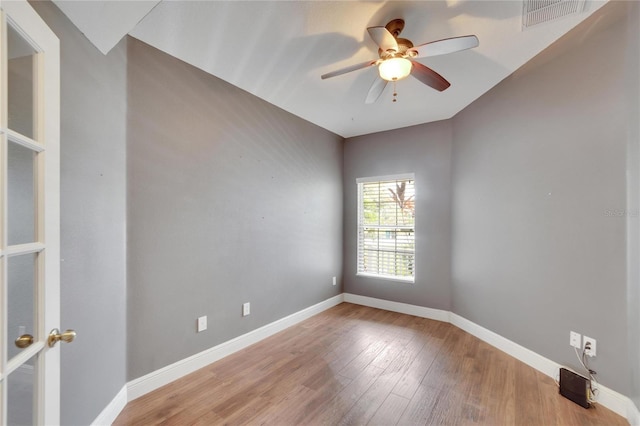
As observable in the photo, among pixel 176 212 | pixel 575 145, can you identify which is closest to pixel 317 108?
pixel 176 212

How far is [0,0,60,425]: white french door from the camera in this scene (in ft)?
2.74

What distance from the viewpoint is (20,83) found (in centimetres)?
94

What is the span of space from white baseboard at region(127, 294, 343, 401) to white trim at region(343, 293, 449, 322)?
91 centimetres

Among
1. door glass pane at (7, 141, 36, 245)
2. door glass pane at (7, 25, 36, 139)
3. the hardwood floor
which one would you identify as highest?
door glass pane at (7, 25, 36, 139)

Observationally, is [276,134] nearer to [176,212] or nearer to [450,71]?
[176,212]

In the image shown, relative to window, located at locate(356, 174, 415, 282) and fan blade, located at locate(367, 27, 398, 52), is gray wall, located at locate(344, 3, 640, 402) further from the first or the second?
fan blade, located at locate(367, 27, 398, 52)

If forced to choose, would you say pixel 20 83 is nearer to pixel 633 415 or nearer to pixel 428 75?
pixel 428 75

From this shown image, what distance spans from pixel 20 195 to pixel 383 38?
73.1 inches

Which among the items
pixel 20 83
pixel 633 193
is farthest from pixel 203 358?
pixel 633 193

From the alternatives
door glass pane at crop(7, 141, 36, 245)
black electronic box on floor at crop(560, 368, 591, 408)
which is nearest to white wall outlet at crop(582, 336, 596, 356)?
black electronic box on floor at crop(560, 368, 591, 408)

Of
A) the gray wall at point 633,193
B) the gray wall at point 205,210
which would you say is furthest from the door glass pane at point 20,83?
the gray wall at point 633,193

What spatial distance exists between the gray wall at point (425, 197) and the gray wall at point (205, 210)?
1105mm

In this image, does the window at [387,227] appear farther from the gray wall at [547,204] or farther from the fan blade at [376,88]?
the fan blade at [376,88]

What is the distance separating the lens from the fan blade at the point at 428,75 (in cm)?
190
